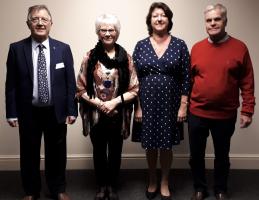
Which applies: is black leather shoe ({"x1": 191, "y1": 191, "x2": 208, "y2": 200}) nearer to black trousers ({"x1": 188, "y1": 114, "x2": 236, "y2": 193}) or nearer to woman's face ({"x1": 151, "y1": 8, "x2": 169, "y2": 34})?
black trousers ({"x1": 188, "y1": 114, "x2": 236, "y2": 193})

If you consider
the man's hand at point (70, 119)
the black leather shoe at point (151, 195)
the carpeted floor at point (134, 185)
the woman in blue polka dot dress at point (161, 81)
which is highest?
the woman in blue polka dot dress at point (161, 81)

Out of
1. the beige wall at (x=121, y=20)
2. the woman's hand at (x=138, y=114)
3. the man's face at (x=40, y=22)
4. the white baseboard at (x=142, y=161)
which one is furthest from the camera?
the white baseboard at (x=142, y=161)

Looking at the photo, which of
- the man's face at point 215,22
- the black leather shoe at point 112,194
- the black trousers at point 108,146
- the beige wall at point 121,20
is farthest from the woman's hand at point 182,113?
the beige wall at point 121,20

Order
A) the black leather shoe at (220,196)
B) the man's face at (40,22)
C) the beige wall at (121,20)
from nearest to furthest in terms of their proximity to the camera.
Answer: the man's face at (40,22)
the black leather shoe at (220,196)
the beige wall at (121,20)

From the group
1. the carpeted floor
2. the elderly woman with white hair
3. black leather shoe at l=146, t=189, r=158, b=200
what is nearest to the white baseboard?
the carpeted floor

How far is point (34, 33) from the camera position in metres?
2.61

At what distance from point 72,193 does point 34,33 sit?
1.37 metres

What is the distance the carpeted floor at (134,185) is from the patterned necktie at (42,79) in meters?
0.89

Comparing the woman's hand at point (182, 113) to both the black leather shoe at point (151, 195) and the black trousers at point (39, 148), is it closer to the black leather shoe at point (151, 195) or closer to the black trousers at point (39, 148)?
the black leather shoe at point (151, 195)

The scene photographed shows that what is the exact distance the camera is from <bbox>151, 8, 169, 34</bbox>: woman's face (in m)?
2.66

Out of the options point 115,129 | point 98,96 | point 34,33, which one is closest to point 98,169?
point 115,129

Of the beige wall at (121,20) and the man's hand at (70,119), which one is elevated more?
the beige wall at (121,20)

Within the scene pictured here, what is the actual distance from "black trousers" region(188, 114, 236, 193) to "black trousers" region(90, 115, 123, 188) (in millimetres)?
578

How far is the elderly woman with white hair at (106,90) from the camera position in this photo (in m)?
2.67
